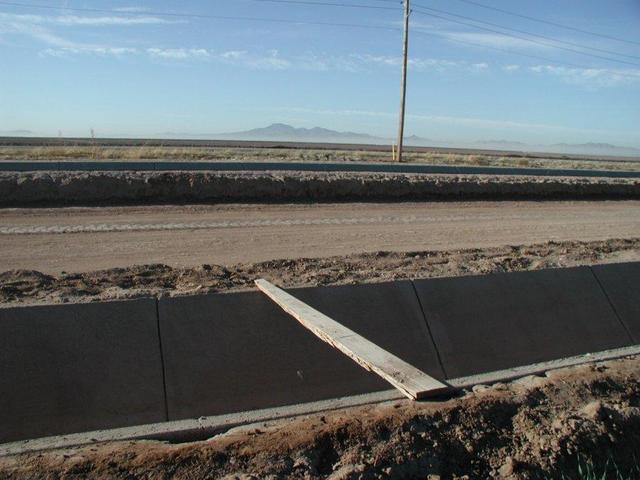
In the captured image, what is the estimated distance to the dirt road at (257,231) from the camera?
1134 centimetres

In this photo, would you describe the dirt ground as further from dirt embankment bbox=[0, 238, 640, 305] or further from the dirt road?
the dirt road

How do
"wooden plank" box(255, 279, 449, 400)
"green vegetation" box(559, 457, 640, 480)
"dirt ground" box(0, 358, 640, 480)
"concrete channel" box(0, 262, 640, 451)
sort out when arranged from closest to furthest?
"dirt ground" box(0, 358, 640, 480), "green vegetation" box(559, 457, 640, 480), "wooden plank" box(255, 279, 449, 400), "concrete channel" box(0, 262, 640, 451)

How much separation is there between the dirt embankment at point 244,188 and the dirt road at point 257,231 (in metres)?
0.97

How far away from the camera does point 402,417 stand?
15.7ft

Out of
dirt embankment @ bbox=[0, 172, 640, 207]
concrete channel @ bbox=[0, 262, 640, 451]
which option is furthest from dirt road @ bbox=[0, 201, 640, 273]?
concrete channel @ bbox=[0, 262, 640, 451]

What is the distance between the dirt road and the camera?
37.2 ft

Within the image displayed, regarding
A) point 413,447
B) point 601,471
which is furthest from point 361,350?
point 601,471

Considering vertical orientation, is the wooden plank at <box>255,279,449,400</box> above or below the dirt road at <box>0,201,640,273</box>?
above

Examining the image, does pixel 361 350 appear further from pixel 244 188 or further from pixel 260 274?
pixel 244 188

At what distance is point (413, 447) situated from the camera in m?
4.55

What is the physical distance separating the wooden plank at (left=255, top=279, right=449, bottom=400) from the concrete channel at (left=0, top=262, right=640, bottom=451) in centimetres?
18

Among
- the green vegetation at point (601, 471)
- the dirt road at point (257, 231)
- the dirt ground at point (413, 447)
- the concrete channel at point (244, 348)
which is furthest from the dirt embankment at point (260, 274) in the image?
the green vegetation at point (601, 471)

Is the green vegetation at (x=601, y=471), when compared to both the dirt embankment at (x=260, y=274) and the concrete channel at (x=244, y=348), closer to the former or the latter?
the concrete channel at (x=244, y=348)

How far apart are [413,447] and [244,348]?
6.60ft
